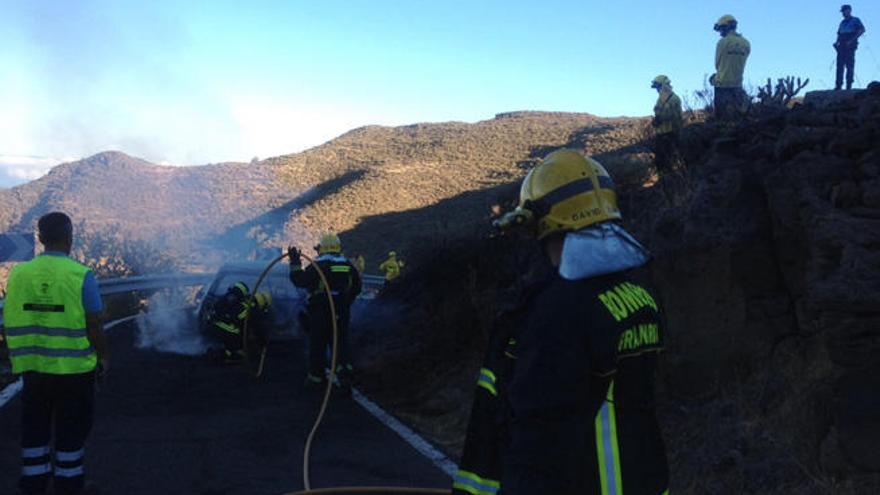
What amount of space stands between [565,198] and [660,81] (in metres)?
10.3

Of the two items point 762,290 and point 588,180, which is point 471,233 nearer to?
point 762,290

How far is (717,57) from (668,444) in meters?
7.13

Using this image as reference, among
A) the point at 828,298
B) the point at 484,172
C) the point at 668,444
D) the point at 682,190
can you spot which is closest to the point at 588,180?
the point at 828,298

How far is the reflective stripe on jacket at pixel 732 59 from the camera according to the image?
1150 centimetres

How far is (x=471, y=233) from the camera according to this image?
13.0 m

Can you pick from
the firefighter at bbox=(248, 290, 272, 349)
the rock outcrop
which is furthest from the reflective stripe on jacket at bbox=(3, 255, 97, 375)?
the firefighter at bbox=(248, 290, 272, 349)

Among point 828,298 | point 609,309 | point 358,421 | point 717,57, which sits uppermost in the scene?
point 717,57

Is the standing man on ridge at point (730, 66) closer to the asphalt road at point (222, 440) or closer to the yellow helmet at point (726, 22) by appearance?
the yellow helmet at point (726, 22)

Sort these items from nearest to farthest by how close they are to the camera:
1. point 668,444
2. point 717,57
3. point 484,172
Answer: point 668,444 < point 717,57 < point 484,172

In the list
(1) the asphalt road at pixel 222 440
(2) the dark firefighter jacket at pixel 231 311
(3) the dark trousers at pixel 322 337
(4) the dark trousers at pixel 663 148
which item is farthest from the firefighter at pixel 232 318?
(4) the dark trousers at pixel 663 148

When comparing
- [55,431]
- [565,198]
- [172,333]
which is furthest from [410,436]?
[172,333]

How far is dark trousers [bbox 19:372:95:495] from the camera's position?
545 centimetres

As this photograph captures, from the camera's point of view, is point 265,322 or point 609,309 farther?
point 265,322

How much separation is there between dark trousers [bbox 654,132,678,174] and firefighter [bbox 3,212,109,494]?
6913mm
